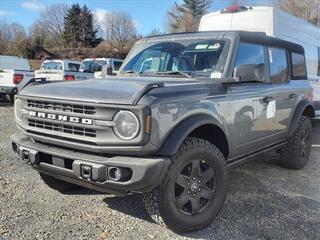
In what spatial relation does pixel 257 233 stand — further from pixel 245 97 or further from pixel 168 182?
pixel 245 97

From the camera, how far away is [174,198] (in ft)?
12.4

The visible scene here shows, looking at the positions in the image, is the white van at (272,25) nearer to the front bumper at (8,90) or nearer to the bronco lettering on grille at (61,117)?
the bronco lettering on grille at (61,117)

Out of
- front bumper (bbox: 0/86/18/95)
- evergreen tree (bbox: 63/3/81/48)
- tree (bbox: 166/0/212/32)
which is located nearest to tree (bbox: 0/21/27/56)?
evergreen tree (bbox: 63/3/81/48)

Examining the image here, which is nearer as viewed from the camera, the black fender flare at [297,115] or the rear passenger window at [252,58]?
the rear passenger window at [252,58]

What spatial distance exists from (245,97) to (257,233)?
151 centimetres

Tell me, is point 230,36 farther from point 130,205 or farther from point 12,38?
point 12,38

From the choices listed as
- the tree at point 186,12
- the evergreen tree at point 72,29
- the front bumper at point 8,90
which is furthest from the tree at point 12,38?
the front bumper at point 8,90

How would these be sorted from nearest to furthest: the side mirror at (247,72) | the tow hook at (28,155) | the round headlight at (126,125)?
1. the round headlight at (126,125)
2. the tow hook at (28,155)
3. the side mirror at (247,72)

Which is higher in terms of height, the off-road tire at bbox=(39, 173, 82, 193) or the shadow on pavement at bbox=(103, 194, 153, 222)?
the off-road tire at bbox=(39, 173, 82, 193)

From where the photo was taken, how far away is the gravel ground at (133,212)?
3922 millimetres

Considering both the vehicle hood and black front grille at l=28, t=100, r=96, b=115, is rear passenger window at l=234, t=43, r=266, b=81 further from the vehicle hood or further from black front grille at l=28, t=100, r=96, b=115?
black front grille at l=28, t=100, r=96, b=115

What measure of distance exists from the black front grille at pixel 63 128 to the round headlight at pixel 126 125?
9.9 inches

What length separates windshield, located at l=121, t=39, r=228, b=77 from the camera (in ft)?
15.3

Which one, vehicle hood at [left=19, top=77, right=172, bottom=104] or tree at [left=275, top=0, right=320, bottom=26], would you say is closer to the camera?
vehicle hood at [left=19, top=77, right=172, bottom=104]
